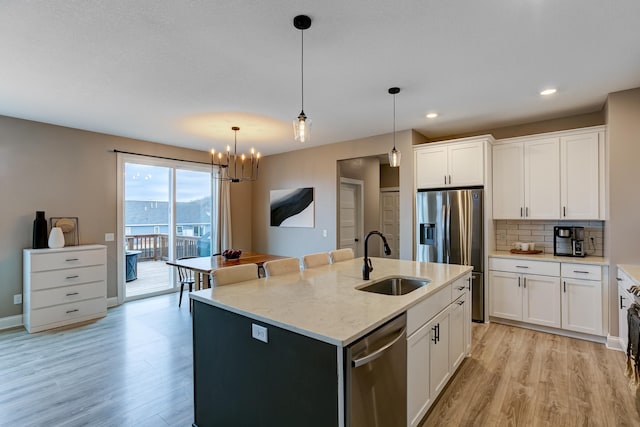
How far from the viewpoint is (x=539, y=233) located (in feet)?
14.0

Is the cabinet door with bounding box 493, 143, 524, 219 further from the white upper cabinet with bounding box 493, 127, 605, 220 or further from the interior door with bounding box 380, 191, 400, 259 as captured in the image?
the interior door with bounding box 380, 191, 400, 259

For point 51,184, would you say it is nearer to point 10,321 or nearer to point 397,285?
point 10,321

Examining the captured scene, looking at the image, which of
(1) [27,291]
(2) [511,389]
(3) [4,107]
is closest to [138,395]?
(1) [27,291]

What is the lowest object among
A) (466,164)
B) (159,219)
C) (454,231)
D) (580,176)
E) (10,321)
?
(10,321)

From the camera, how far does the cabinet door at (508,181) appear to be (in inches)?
161

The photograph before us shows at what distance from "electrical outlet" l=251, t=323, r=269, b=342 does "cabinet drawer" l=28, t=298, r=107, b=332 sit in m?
3.82

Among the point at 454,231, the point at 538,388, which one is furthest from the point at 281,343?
the point at 454,231

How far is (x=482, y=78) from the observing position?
2.92m

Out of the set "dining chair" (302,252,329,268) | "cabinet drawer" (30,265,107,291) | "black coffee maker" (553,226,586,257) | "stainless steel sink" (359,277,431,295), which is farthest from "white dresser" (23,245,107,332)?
"black coffee maker" (553,226,586,257)

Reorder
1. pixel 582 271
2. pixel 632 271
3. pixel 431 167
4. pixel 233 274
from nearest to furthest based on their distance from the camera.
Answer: pixel 233 274
pixel 632 271
pixel 582 271
pixel 431 167

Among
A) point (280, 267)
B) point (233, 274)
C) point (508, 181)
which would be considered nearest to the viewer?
point (233, 274)

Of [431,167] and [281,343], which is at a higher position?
[431,167]

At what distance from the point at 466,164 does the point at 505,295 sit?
1.76 metres

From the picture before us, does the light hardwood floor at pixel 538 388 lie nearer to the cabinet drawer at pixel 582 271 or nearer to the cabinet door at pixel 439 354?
the cabinet door at pixel 439 354
